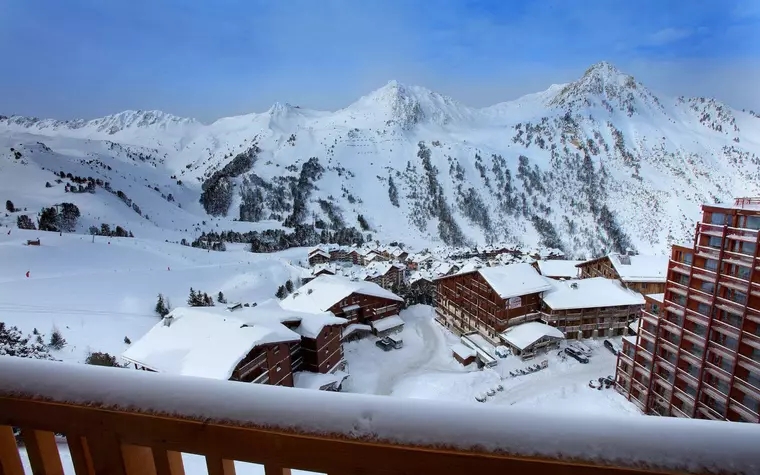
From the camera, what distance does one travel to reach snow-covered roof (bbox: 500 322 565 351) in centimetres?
1316

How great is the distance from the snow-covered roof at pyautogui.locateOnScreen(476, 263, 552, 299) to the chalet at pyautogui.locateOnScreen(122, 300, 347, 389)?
6.89 m

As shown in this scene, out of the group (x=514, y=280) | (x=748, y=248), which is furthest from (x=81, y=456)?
(x=514, y=280)

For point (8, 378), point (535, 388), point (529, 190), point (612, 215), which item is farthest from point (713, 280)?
point (529, 190)

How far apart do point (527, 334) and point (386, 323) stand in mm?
5548

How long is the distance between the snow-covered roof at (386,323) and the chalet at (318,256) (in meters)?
17.6

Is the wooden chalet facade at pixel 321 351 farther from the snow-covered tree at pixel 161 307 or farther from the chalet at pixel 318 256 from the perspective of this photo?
the chalet at pixel 318 256

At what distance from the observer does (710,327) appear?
820cm

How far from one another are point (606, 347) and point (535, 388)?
15.4ft

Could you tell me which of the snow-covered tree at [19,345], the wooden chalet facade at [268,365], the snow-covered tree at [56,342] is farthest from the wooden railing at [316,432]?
the snow-covered tree at [56,342]

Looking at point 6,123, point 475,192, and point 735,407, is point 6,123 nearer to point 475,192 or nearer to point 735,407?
point 475,192

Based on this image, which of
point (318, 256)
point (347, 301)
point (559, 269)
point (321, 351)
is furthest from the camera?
point (318, 256)

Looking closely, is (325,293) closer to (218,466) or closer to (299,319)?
(299,319)

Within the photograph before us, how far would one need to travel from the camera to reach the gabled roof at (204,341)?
7.94 meters

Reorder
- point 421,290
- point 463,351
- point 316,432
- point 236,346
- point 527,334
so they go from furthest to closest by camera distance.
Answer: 1. point 421,290
2. point 527,334
3. point 463,351
4. point 236,346
5. point 316,432
